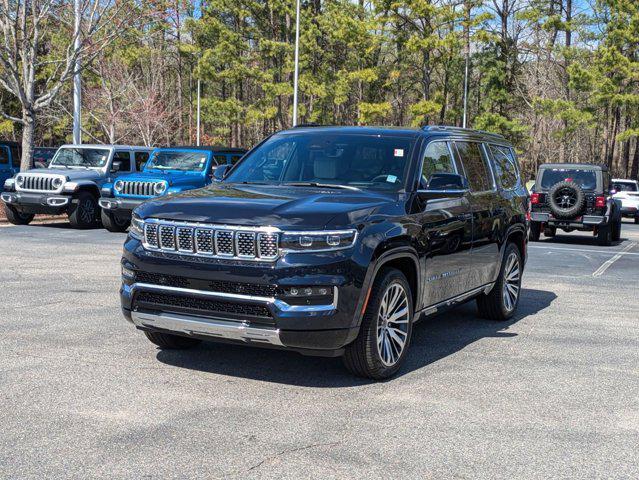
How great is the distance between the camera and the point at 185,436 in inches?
180

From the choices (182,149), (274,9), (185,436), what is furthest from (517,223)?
(274,9)

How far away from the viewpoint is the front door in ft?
21.1

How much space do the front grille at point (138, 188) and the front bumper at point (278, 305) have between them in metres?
12.1

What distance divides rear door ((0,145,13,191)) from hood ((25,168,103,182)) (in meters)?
4.34

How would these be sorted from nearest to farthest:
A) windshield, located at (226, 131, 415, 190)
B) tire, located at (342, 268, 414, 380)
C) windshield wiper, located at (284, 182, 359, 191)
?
Result: 1. tire, located at (342, 268, 414, 380)
2. windshield wiper, located at (284, 182, 359, 191)
3. windshield, located at (226, 131, 415, 190)

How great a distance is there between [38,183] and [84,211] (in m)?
1.20

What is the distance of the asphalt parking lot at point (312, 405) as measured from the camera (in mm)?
4230

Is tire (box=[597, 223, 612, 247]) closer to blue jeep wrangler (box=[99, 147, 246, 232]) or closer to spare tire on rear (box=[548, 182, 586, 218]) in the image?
spare tire on rear (box=[548, 182, 586, 218])

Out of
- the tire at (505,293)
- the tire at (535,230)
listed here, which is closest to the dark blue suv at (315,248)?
the tire at (505,293)

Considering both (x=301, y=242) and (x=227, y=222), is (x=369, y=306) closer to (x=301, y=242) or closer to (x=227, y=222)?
(x=301, y=242)

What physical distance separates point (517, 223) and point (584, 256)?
8264 millimetres

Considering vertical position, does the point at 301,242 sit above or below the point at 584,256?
above

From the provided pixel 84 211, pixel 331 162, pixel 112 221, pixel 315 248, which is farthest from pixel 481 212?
pixel 84 211

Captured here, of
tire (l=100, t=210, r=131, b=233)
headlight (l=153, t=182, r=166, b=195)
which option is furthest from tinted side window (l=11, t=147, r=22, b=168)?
headlight (l=153, t=182, r=166, b=195)
